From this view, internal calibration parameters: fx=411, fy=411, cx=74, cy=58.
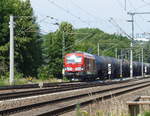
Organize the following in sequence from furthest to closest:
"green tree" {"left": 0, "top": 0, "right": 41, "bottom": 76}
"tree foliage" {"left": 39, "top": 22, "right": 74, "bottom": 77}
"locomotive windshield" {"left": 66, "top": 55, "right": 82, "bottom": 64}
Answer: "tree foliage" {"left": 39, "top": 22, "right": 74, "bottom": 77}
"green tree" {"left": 0, "top": 0, "right": 41, "bottom": 76}
"locomotive windshield" {"left": 66, "top": 55, "right": 82, "bottom": 64}

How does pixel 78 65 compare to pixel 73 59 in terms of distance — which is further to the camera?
pixel 73 59

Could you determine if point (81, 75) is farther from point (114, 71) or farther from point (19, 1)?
point (19, 1)

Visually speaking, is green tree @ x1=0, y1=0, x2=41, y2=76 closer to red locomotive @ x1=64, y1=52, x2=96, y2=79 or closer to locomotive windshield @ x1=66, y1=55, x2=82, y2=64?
locomotive windshield @ x1=66, y1=55, x2=82, y2=64

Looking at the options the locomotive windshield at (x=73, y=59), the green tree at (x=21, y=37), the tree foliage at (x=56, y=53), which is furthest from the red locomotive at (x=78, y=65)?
the tree foliage at (x=56, y=53)

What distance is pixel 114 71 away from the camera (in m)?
63.9

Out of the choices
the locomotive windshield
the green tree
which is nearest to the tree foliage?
the green tree

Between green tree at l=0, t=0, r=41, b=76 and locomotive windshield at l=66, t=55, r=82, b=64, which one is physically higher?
green tree at l=0, t=0, r=41, b=76

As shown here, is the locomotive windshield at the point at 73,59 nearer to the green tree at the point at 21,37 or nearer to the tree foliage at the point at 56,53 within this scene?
the green tree at the point at 21,37

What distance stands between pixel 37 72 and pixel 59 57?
10.6 m

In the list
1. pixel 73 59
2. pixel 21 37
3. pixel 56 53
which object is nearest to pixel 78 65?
pixel 73 59

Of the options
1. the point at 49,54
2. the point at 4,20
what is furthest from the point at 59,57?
the point at 4,20

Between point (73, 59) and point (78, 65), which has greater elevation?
point (73, 59)

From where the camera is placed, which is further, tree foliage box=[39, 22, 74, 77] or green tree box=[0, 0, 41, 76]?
tree foliage box=[39, 22, 74, 77]

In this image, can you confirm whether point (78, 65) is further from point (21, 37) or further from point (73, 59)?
point (21, 37)
